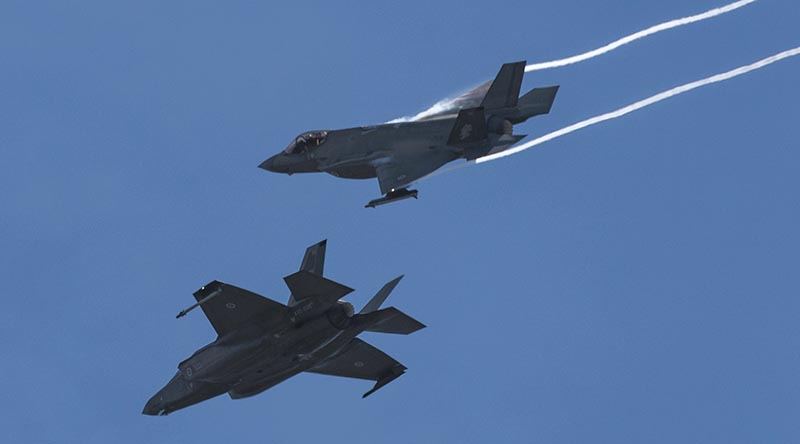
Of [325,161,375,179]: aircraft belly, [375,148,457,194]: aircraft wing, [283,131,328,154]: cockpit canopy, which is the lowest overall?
[375,148,457,194]: aircraft wing

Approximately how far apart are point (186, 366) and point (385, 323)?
8.29 meters

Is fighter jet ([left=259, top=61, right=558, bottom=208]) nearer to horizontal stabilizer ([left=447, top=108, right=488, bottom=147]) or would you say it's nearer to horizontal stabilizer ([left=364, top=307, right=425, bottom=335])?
horizontal stabilizer ([left=447, top=108, right=488, bottom=147])

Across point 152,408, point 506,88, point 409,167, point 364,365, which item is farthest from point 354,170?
point 152,408

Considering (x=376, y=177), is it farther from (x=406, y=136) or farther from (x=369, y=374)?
(x=369, y=374)

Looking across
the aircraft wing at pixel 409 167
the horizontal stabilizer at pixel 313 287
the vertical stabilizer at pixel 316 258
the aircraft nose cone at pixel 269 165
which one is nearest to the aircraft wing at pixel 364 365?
the vertical stabilizer at pixel 316 258

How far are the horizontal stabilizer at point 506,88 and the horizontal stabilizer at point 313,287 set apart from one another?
13.2 metres

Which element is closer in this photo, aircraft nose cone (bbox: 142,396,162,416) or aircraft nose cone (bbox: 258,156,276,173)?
aircraft nose cone (bbox: 142,396,162,416)

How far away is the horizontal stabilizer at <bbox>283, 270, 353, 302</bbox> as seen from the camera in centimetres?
6669

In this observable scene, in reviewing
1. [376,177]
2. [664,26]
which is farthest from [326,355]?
[664,26]

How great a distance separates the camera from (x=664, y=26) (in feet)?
251

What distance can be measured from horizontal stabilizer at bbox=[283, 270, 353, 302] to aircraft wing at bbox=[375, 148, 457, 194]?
7433 mm

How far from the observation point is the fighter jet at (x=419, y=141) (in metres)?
73.6

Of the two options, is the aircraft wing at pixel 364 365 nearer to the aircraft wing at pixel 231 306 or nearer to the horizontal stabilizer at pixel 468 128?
the aircraft wing at pixel 231 306

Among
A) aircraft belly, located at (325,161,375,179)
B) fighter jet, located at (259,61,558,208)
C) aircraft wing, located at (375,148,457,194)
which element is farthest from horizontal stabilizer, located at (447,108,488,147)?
aircraft belly, located at (325,161,375,179)
